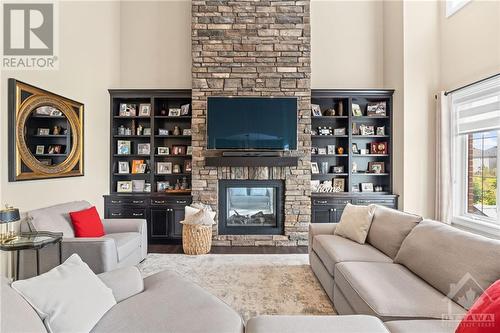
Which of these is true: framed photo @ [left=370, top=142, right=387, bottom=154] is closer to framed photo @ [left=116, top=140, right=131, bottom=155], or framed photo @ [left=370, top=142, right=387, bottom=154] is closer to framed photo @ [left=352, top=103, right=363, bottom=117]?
framed photo @ [left=352, top=103, right=363, bottom=117]

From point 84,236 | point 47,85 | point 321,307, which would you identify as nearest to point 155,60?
point 47,85

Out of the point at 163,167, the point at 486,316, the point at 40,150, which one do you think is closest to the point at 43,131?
the point at 40,150

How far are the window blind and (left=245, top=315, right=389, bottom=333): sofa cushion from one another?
3356 mm

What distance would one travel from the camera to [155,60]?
5.21 metres

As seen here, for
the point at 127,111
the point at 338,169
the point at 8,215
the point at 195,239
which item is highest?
the point at 127,111

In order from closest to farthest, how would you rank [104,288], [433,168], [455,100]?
[104,288], [455,100], [433,168]

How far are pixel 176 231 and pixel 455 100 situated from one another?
4746 mm

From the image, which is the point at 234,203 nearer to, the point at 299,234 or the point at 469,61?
the point at 299,234

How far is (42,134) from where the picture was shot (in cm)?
324

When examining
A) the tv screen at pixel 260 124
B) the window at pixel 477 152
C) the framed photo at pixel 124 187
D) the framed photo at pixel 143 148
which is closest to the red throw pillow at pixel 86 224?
the framed photo at pixel 124 187

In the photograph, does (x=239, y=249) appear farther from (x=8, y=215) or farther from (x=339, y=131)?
(x=8, y=215)

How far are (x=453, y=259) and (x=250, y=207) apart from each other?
3.18 meters

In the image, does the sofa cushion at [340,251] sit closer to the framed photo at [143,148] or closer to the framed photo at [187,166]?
the framed photo at [187,166]

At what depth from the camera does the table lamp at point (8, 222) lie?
233 cm
